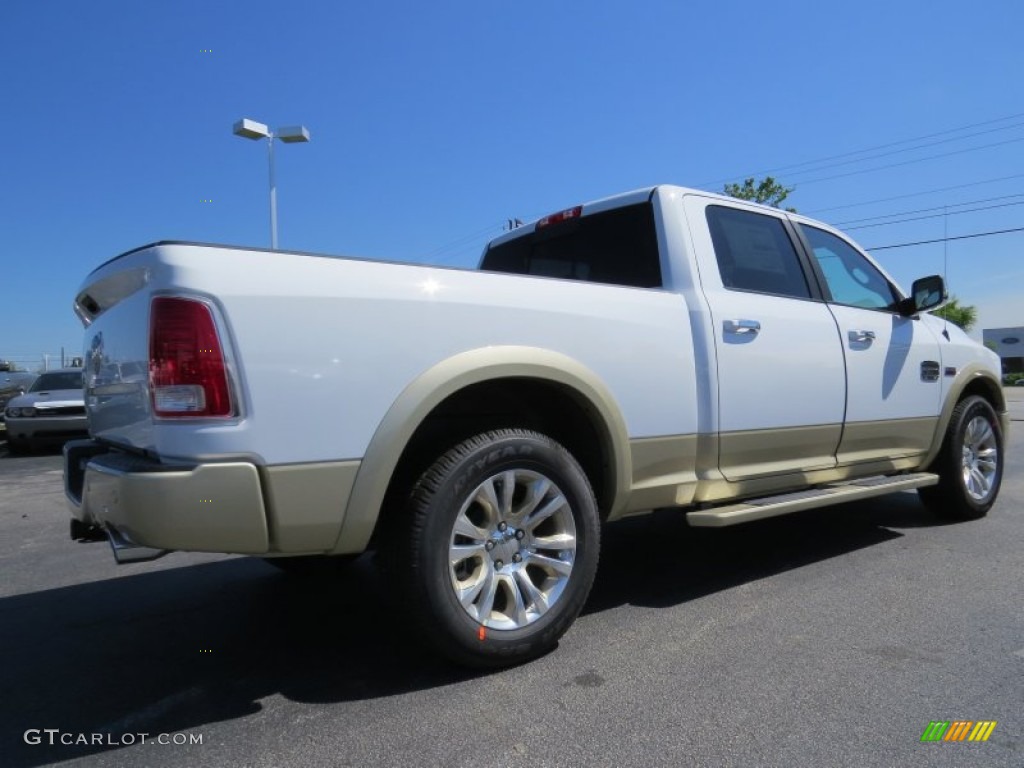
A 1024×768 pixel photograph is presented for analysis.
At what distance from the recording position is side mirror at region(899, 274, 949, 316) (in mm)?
4629

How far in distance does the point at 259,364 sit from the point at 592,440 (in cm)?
151

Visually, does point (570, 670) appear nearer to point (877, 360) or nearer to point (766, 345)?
point (766, 345)

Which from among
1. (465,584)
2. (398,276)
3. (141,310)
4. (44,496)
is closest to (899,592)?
(465,584)

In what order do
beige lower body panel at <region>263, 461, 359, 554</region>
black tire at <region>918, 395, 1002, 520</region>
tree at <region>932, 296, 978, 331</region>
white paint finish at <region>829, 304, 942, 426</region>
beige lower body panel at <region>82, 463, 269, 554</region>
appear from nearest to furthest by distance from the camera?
beige lower body panel at <region>82, 463, 269, 554</region> → beige lower body panel at <region>263, 461, 359, 554</region> → white paint finish at <region>829, 304, 942, 426</region> → black tire at <region>918, 395, 1002, 520</region> → tree at <region>932, 296, 978, 331</region>

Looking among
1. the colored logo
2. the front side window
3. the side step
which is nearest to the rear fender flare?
the side step

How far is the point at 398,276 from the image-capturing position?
255cm

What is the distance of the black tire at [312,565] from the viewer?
12.6 feet

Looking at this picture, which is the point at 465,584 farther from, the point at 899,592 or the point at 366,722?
the point at 899,592

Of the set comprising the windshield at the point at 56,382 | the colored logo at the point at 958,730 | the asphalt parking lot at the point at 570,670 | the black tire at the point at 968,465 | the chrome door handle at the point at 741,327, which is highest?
the chrome door handle at the point at 741,327

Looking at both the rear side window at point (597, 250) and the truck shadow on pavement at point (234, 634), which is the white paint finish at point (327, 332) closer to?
the truck shadow on pavement at point (234, 634)

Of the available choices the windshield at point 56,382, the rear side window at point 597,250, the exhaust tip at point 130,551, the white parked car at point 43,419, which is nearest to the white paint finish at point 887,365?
the rear side window at point 597,250

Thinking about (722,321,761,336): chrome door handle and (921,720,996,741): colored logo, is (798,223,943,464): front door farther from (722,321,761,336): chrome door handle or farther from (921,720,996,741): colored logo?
(921,720,996,741): colored logo

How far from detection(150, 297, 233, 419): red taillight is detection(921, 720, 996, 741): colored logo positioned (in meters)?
2.44

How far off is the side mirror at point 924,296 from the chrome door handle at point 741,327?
1.71 metres
